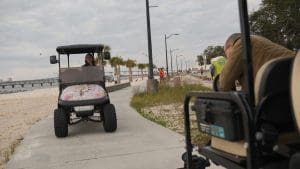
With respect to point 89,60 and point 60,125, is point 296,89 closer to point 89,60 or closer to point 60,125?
point 60,125

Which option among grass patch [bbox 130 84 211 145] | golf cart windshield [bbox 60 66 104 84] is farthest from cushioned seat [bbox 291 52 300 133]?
golf cart windshield [bbox 60 66 104 84]

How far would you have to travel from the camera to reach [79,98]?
38.5 ft

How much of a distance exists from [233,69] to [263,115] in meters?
0.77

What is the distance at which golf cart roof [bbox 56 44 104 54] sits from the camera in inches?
518

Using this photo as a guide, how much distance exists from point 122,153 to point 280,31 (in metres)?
42.7

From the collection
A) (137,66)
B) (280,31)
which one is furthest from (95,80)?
(137,66)

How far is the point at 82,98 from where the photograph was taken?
1172 cm

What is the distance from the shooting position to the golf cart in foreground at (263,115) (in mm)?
3258

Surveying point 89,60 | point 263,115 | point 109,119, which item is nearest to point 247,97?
point 263,115

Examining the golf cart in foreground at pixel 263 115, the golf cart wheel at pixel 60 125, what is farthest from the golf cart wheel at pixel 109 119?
A: the golf cart in foreground at pixel 263 115

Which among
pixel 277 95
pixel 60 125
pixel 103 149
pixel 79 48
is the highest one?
pixel 79 48

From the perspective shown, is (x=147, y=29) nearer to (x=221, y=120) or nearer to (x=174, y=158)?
(x=174, y=158)

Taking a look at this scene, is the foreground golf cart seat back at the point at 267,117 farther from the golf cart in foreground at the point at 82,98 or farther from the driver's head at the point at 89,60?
the driver's head at the point at 89,60

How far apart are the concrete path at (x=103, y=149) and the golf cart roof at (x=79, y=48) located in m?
1.89
